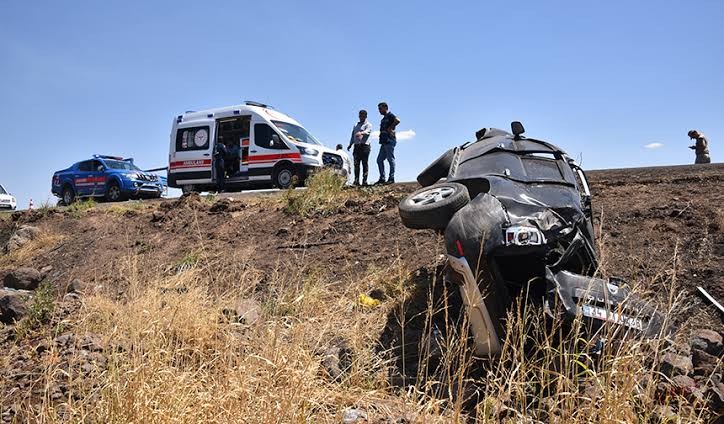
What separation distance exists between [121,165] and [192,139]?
4.18 m

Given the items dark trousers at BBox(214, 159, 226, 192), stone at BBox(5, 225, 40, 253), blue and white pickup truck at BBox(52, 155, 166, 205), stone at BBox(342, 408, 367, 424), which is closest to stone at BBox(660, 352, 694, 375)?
stone at BBox(342, 408, 367, 424)

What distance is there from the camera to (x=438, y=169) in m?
5.32

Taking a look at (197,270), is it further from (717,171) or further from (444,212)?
(717,171)

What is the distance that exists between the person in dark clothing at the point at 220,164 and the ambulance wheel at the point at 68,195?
7095 mm

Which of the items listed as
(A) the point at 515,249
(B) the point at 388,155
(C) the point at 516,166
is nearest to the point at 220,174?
(B) the point at 388,155

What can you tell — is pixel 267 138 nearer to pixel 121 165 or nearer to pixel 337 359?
pixel 121 165

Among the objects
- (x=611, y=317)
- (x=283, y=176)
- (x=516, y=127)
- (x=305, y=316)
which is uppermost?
(x=283, y=176)

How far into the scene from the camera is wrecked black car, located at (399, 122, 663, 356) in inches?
124

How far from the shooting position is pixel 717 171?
7.25 metres

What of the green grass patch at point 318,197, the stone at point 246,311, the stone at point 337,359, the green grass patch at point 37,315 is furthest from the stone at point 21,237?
the stone at point 337,359

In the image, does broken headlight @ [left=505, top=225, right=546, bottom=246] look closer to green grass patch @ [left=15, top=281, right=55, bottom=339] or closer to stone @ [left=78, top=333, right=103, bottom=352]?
stone @ [left=78, top=333, right=103, bottom=352]

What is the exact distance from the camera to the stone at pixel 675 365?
2.89 meters

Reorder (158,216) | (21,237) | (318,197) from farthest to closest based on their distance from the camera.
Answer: (21,237)
(158,216)
(318,197)

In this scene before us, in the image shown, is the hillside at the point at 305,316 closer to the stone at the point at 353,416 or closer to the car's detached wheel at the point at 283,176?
the stone at the point at 353,416
